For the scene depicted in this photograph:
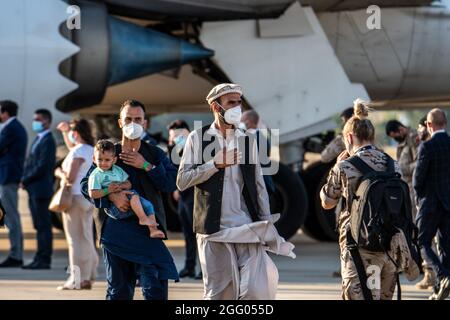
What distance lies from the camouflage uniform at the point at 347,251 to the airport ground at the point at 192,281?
3051mm

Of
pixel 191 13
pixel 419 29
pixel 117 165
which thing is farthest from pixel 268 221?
pixel 419 29

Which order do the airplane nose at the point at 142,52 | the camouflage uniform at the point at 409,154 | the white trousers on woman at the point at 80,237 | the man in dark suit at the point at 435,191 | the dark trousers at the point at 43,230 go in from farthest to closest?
1. the airplane nose at the point at 142,52
2. the dark trousers at the point at 43,230
3. the camouflage uniform at the point at 409,154
4. the white trousers on woman at the point at 80,237
5. the man in dark suit at the point at 435,191

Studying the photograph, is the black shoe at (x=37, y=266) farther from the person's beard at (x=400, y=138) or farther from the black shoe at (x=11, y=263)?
the person's beard at (x=400, y=138)

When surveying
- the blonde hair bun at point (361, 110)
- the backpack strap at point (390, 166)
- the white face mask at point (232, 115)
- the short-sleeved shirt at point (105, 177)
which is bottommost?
the short-sleeved shirt at point (105, 177)

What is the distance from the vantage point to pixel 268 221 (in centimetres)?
770

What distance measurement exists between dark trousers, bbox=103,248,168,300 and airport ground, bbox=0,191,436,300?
9.38 feet

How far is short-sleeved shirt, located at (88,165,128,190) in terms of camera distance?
25.9 ft

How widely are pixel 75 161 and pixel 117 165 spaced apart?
137 inches

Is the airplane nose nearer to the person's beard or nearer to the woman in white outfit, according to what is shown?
the woman in white outfit

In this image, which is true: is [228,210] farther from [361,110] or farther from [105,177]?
[361,110]

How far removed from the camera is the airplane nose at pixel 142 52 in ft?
49.1

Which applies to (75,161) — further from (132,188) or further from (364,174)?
(364,174)

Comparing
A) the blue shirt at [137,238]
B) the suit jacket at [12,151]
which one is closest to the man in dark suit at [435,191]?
the blue shirt at [137,238]

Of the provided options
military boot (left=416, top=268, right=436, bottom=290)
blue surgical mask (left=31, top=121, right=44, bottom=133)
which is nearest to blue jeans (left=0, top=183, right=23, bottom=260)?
blue surgical mask (left=31, top=121, right=44, bottom=133)
